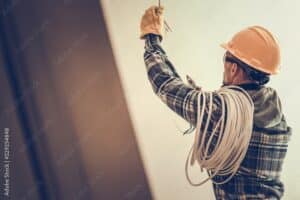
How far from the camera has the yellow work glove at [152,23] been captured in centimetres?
129

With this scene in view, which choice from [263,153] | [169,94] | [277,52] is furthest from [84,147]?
[277,52]

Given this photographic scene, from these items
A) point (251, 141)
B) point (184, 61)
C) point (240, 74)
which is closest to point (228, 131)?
point (251, 141)

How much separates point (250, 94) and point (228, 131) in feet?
0.51

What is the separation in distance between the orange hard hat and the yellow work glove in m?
0.25

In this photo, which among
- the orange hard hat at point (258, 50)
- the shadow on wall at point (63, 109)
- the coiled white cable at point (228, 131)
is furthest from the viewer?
the orange hard hat at point (258, 50)

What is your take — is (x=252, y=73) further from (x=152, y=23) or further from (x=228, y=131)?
(x=152, y=23)

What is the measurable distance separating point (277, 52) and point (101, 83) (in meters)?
0.63

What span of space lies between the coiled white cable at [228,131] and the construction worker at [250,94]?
2cm

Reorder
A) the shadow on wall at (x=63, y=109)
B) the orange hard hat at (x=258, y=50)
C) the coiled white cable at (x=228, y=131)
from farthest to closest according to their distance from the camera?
the orange hard hat at (x=258, y=50) < the coiled white cable at (x=228, y=131) < the shadow on wall at (x=63, y=109)

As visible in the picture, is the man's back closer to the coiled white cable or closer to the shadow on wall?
the coiled white cable

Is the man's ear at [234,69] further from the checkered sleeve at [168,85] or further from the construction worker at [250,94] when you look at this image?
the checkered sleeve at [168,85]

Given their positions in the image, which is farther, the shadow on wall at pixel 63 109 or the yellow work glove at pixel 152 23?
the yellow work glove at pixel 152 23

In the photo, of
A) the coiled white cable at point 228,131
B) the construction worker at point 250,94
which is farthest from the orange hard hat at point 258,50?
the coiled white cable at point 228,131

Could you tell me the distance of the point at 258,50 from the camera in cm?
130
